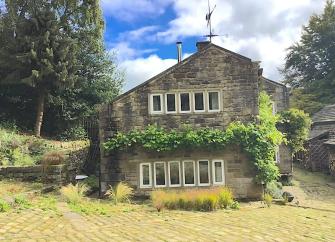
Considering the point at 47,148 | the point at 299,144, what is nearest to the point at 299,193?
the point at 299,144

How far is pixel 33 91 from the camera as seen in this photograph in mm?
30406

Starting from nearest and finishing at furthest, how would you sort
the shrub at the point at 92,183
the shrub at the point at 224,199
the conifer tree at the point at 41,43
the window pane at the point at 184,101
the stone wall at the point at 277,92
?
the shrub at the point at 224,199 → the window pane at the point at 184,101 → the shrub at the point at 92,183 → the conifer tree at the point at 41,43 → the stone wall at the point at 277,92

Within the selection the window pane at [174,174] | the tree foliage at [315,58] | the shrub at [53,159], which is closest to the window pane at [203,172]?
the window pane at [174,174]

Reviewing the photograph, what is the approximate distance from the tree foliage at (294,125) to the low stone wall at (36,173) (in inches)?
557

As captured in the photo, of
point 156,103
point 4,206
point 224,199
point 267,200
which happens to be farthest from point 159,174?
point 4,206

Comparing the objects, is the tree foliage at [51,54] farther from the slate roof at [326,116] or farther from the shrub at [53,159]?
the slate roof at [326,116]

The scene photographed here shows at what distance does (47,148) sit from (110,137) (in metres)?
6.08

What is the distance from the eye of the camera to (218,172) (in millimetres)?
20062

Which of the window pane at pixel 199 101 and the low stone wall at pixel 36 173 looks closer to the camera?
the low stone wall at pixel 36 173

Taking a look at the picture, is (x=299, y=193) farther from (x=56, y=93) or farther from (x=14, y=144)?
(x=56, y=93)

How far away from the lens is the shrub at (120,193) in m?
18.2

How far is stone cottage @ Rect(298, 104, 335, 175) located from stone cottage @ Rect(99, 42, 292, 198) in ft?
41.0

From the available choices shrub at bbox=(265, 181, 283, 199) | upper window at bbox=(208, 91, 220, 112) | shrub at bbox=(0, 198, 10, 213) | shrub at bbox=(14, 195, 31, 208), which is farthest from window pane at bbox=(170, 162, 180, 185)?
shrub at bbox=(0, 198, 10, 213)

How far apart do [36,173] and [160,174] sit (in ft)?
18.6
